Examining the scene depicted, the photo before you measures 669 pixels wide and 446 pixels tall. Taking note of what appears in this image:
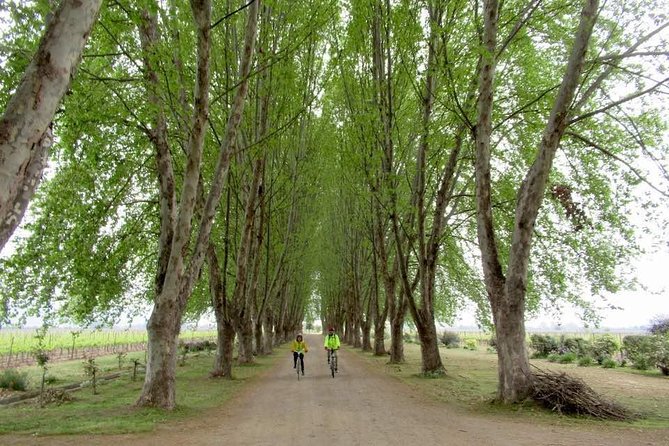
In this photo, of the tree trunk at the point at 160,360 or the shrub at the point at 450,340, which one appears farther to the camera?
the shrub at the point at 450,340

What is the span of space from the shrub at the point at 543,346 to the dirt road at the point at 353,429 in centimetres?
2042

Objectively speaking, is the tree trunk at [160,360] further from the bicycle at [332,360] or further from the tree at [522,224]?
the bicycle at [332,360]

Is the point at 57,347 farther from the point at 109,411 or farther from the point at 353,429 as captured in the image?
the point at 353,429

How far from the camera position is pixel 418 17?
44.0ft

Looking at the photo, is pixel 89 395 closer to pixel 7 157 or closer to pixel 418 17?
pixel 7 157

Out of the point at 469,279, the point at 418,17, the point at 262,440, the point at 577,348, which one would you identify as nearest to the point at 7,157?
the point at 262,440

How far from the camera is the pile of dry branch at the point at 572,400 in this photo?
8.75 m

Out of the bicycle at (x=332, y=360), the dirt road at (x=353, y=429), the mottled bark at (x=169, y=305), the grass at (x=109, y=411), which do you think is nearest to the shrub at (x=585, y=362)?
the bicycle at (x=332, y=360)

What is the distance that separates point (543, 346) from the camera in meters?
29.2

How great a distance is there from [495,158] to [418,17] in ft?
19.3

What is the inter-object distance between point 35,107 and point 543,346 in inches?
1235

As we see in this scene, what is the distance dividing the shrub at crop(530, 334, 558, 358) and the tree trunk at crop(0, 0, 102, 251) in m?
29.6

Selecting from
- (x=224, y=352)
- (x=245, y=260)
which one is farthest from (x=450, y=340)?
(x=224, y=352)

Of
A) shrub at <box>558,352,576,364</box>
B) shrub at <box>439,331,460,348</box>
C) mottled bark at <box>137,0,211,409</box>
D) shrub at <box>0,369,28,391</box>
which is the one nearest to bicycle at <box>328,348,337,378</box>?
mottled bark at <box>137,0,211,409</box>
